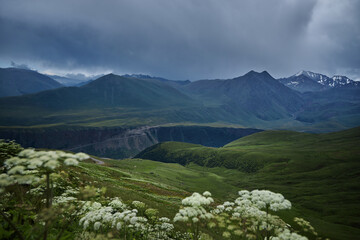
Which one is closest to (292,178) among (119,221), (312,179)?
(312,179)

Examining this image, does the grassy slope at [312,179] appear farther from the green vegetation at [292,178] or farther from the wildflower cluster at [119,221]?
the wildflower cluster at [119,221]

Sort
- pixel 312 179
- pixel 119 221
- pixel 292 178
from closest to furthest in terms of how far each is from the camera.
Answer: pixel 119 221 < pixel 312 179 < pixel 292 178

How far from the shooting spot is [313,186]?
411 feet

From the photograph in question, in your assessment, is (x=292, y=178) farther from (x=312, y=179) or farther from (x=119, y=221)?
(x=119, y=221)

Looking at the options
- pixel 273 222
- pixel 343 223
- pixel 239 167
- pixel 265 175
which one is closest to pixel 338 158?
pixel 265 175

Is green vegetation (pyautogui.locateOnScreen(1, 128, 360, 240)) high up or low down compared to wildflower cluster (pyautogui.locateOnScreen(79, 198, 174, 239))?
down

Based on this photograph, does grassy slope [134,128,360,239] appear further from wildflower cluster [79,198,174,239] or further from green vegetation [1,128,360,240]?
wildflower cluster [79,198,174,239]

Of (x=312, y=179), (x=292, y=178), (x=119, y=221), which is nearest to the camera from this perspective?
(x=119, y=221)

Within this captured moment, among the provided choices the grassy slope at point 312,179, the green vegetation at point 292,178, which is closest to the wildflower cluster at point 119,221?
the green vegetation at point 292,178

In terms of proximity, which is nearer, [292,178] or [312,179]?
[312,179]

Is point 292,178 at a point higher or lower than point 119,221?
lower

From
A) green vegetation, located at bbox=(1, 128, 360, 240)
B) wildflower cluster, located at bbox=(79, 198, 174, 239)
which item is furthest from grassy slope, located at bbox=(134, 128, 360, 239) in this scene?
wildflower cluster, located at bbox=(79, 198, 174, 239)

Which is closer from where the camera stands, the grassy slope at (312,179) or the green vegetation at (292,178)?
the green vegetation at (292,178)

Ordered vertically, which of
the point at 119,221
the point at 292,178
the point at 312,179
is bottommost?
the point at 292,178
